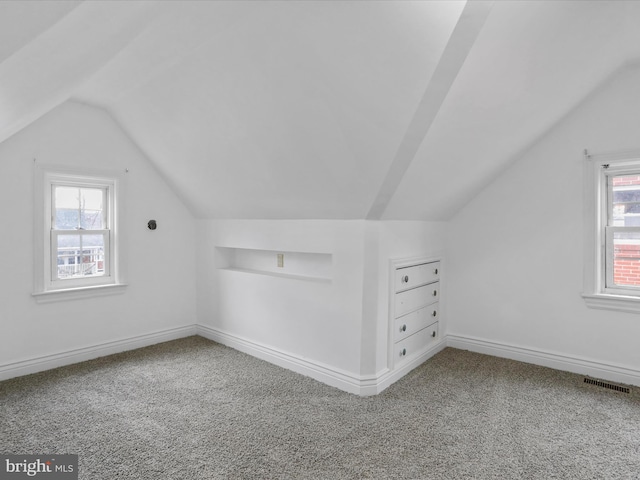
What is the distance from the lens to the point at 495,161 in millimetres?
3256

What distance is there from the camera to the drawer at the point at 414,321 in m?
3.16

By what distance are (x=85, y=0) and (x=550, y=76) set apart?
2.62 meters

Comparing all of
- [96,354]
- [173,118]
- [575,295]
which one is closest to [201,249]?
[96,354]

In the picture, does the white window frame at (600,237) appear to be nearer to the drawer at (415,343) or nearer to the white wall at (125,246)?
the drawer at (415,343)

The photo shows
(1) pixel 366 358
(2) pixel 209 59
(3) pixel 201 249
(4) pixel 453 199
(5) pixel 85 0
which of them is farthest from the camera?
(3) pixel 201 249

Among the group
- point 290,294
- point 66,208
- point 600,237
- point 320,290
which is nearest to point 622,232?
point 600,237

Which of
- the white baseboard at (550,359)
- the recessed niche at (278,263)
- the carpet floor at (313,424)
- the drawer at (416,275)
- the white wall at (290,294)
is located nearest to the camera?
the carpet floor at (313,424)

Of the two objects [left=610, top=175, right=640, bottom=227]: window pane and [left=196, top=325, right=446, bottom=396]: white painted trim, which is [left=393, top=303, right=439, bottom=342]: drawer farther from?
[left=610, top=175, right=640, bottom=227]: window pane

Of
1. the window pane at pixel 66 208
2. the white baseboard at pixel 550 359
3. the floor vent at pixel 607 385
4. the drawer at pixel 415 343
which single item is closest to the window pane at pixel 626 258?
the white baseboard at pixel 550 359

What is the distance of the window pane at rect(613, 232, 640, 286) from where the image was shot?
315 cm

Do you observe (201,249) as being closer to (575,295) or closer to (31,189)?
(31,189)

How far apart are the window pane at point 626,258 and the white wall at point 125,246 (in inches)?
159

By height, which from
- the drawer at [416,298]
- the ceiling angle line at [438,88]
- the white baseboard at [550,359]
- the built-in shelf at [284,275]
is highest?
the ceiling angle line at [438,88]

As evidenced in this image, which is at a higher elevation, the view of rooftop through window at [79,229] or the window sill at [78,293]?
the view of rooftop through window at [79,229]
